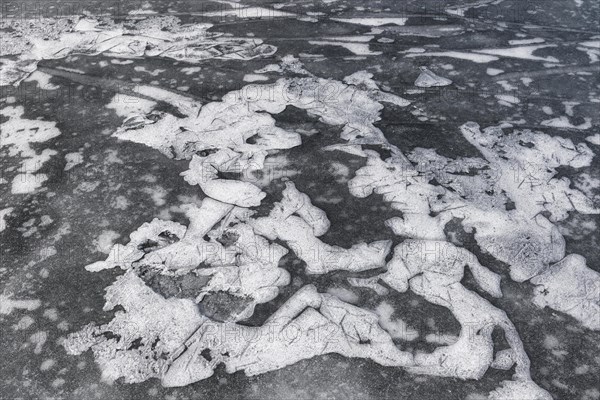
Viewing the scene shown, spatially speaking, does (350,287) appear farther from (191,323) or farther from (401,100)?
(401,100)

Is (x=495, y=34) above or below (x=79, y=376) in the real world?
above

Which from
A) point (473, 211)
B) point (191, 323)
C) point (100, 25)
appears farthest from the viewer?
point (100, 25)

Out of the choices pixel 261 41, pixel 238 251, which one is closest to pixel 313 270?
pixel 238 251

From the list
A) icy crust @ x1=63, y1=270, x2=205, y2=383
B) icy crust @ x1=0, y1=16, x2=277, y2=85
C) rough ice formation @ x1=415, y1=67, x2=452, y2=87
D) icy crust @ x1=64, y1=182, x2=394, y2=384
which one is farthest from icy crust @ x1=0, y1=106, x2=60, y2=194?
rough ice formation @ x1=415, y1=67, x2=452, y2=87

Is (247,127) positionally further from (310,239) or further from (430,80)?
(430,80)

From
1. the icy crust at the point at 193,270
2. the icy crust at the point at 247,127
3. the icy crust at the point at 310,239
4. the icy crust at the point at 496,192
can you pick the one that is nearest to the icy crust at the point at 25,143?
the icy crust at the point at 247,127

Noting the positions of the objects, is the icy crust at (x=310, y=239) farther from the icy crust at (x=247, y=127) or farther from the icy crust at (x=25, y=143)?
the icy crust at (x=25, y=143)

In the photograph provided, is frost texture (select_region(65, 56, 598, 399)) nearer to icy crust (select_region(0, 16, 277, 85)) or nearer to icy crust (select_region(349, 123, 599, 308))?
icy crust (select_region(349, 123, 599, 308))

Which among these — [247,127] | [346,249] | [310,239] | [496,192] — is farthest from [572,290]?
[247,127]
